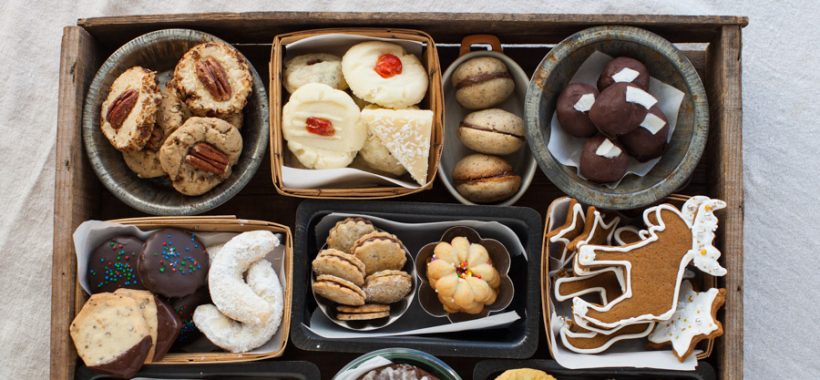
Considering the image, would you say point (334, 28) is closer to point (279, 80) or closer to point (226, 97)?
point (279, 80)

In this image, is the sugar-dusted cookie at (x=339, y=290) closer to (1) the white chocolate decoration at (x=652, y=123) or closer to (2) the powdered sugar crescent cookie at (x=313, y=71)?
(2) the powdered sugar crescent cookie at (x=313, y=71)

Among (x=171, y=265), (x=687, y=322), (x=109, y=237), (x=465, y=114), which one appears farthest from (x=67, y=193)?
(x=687, y=322)

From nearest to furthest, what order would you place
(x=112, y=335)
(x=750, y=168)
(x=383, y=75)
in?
1. (x=112, y=335)
2. (x=383, y=75)
3. (x=750, y=168)

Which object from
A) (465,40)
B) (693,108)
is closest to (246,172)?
(465,40)

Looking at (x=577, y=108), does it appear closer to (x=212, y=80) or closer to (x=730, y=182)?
(x=730, y=182)

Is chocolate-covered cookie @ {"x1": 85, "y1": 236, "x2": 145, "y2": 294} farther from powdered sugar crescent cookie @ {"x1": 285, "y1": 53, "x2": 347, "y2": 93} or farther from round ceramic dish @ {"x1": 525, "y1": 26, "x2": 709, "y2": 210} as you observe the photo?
round ceramic dish @ {"x1": 525, "y1": 26, "x2": 709, "y2": 210}

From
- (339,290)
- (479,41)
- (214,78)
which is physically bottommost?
(339,290)

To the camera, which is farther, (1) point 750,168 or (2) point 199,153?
(1) point 750,168

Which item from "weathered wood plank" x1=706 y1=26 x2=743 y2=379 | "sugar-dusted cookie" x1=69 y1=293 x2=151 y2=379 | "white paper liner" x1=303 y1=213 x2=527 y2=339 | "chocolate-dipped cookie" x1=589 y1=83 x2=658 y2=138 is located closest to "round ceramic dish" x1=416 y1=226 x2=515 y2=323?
"white paper liner" x1=303 y1=213 x2=527 y2=339
